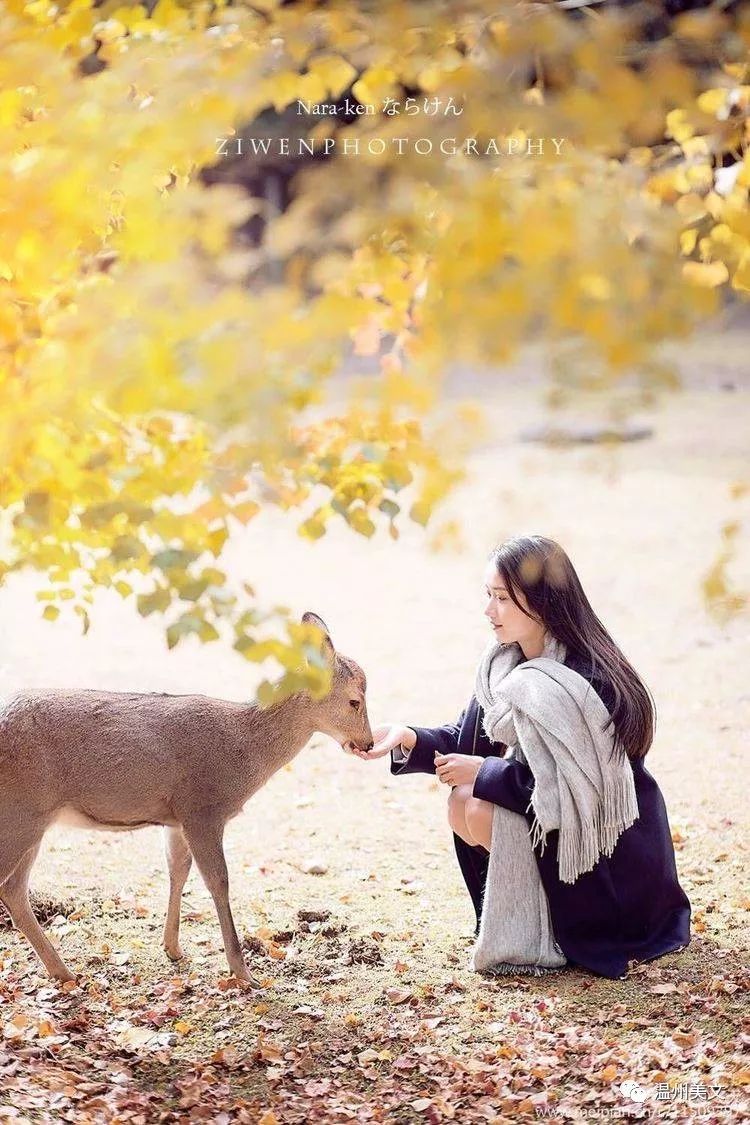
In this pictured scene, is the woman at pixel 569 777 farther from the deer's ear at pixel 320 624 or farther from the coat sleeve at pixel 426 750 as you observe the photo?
the deer's ear at pixel 320 624

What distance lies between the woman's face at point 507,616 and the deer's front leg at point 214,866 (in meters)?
1.27

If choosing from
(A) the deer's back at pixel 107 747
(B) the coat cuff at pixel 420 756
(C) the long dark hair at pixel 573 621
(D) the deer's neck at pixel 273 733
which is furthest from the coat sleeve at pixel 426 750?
(A) the deer's back at pixel 107 747

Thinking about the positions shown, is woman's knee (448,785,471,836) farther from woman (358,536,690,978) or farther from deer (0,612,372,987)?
deer (0,612,372,987)

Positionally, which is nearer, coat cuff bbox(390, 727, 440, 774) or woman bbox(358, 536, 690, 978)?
woman bbox(358, 536, 690, 978)

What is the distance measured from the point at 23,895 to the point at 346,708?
52.8 inches

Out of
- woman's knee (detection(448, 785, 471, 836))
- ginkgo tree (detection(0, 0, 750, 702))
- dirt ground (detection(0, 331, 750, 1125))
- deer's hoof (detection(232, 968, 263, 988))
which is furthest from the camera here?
woman's knee (detection(448, 785, 471, 836))

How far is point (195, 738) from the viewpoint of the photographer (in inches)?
184

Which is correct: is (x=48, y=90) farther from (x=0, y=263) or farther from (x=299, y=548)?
(x=299, y=548)

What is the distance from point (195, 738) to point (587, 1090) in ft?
5.85

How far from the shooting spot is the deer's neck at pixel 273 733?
187 inches

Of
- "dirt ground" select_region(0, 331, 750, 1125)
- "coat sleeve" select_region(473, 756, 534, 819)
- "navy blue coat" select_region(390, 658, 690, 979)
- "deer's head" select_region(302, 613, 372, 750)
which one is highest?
"deer's head" select_region(302, 613, 372, 750)

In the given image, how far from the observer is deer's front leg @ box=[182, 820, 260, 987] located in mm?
4637

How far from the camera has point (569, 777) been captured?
460 cm

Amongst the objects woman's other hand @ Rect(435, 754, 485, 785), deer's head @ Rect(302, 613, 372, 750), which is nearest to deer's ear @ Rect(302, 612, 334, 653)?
deer's head @ Rect(302, 613, 372, 750)
